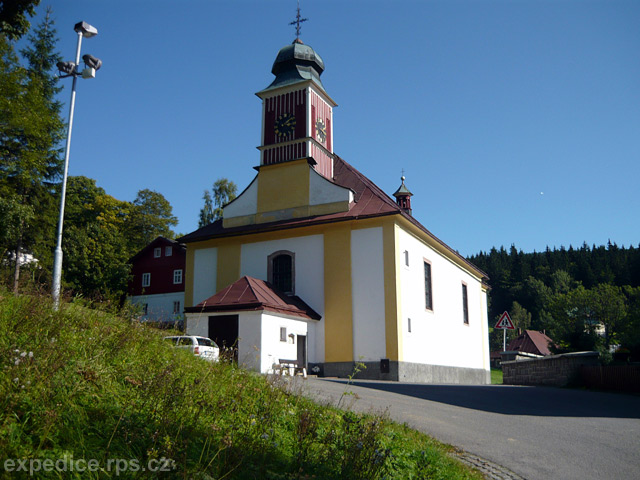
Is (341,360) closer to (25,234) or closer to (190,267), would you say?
(190,267)

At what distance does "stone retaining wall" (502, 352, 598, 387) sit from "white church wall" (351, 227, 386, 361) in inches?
228

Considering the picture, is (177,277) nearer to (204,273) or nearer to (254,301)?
(204,273)

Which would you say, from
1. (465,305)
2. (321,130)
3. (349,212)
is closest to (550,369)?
(349,212)

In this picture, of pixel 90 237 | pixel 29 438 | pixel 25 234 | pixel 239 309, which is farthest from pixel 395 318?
pixel 90 237

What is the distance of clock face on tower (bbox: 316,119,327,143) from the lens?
93.5 ft

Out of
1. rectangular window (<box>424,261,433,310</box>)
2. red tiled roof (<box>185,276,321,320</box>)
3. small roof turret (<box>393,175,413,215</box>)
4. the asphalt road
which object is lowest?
the asphalt road

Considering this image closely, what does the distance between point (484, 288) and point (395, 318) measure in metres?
18.4

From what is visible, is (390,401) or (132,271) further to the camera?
(132,271)

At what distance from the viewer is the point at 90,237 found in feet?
140

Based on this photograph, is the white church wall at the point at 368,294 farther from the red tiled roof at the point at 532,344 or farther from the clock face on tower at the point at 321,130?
the red tiled roof at the point at 532,344

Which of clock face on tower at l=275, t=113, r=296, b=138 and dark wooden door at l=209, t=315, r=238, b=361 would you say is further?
clock face on tower at l=275, t=113, r=296, b=138

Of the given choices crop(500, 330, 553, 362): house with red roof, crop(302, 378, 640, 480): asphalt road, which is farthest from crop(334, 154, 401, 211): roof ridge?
crop(500, 330, 553, 362): house with red roof

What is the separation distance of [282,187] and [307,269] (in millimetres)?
4539

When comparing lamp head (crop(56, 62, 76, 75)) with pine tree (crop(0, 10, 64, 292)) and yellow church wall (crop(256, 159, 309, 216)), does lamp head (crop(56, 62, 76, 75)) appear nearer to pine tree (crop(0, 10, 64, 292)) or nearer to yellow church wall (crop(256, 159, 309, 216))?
pine tree (crop(0, 10, 64, 292))
